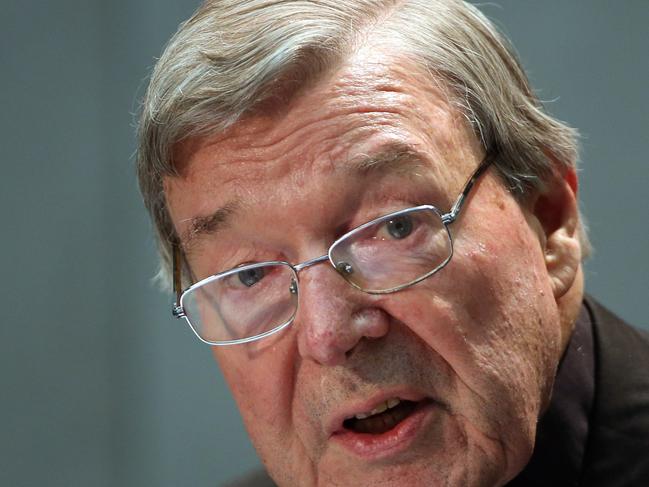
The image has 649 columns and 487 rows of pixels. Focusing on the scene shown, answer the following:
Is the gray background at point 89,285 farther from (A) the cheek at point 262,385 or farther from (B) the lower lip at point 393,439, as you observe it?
(B) the lower lip at point 393,439

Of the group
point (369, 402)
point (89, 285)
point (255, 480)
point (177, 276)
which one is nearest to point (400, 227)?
point (369, 402)

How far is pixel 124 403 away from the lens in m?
3.06

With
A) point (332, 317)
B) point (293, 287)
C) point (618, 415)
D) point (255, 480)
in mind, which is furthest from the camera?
point (255, 480)

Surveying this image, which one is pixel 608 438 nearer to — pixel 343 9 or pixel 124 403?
pixel 343 9

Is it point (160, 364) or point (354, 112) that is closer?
point (354, 112)

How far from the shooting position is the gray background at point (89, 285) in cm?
297

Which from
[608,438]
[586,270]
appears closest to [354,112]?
[608,438]

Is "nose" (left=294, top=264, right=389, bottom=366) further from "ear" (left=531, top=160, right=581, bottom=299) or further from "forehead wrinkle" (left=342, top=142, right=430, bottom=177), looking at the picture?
"ear" (left=531, top=160, right=581, bottom=299)

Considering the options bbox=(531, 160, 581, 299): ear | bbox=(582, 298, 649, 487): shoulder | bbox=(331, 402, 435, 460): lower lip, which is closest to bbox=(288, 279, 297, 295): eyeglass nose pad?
bbox=(331, 402, 435, 460): lower lip

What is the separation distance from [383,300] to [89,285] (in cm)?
159

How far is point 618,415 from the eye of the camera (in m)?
1.97

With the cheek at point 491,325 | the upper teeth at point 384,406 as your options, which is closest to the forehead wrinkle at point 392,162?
the cheek at point 491,325

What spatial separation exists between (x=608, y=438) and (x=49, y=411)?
1704mm

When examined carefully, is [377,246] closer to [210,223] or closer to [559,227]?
[210,223]
